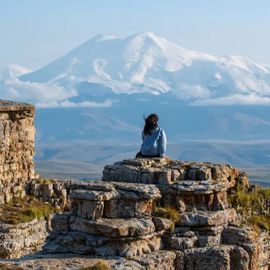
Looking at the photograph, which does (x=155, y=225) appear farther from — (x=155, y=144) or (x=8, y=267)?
(x=155, y=144)

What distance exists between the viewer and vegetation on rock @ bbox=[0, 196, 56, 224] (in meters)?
29.7

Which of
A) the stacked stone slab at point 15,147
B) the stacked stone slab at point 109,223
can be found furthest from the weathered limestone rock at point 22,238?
the stacked stone slab at point 109,223

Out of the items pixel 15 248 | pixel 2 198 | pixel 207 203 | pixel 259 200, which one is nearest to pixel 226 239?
pixel 207 203

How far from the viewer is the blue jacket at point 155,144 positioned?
692 inches

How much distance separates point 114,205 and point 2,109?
2086 cm

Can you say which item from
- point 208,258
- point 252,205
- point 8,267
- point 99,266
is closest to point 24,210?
point 252,205

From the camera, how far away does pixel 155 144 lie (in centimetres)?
1761

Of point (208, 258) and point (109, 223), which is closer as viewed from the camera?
point (109, 223)

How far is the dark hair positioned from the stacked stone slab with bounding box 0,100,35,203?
17126 millimetres

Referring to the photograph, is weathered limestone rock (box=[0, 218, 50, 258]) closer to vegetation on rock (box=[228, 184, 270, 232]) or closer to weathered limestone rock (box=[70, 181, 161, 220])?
vegetation on rock (box=[228, 184, 270, 232])

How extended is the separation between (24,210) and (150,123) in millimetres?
14905

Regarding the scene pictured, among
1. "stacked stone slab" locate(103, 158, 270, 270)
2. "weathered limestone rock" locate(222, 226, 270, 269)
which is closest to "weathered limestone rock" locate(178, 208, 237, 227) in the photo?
"stacked stone slab" locate(103, 158, 270, 270)

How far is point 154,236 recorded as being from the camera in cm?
1473

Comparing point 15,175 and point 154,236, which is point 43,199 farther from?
point 154,236
